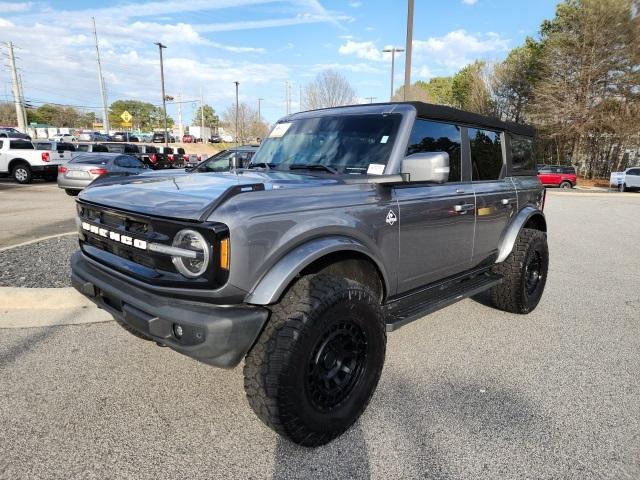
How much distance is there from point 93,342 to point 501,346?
342 centimetres

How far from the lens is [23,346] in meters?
3.57

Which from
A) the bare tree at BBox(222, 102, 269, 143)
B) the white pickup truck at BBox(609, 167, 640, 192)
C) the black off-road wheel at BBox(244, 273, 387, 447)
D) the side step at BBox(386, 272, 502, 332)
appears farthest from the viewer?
the bare tree at BBox(222, 102, 269, 143)

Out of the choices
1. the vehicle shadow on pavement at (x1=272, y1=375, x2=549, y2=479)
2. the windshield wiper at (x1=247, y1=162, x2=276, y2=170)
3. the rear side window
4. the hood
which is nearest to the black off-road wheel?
the vehicle shadow on pavement at (x1=272, y1=375, x2=549, y2=479)

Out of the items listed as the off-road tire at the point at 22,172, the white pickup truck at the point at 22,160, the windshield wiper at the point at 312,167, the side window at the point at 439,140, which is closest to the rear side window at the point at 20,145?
the white pickup truck at the point at 22,160

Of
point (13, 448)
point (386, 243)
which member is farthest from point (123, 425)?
point (386, 243)

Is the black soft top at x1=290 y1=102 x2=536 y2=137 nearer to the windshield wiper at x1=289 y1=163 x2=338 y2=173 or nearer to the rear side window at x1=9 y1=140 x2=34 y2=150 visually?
the windshield wiper at x1=289 y1=163 x2=338 y2=173

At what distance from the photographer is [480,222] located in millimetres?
3844

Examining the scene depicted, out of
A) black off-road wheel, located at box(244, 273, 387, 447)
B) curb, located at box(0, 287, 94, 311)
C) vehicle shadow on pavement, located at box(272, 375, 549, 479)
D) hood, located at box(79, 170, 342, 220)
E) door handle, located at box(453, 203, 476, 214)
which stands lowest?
vehicle shadow on pavement, located at box(272, 375, 549, 479)

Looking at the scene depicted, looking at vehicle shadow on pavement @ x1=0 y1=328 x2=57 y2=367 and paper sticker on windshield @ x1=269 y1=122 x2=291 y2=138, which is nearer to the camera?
vehicle shadow on pavement @ x1=0 y1=328 x2=57 y2=367

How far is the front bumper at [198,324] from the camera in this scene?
83.5 inches

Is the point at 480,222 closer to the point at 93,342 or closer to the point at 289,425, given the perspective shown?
the point at 289,425

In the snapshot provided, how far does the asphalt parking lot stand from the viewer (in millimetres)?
2314

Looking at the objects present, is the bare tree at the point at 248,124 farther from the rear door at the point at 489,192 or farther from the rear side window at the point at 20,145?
the rear door at the point at 489,192

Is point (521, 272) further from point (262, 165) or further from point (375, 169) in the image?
point (262, 165)
